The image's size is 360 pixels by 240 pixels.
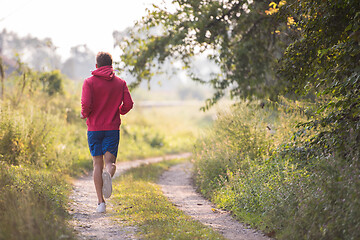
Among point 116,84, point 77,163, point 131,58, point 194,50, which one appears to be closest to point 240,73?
point 194,50

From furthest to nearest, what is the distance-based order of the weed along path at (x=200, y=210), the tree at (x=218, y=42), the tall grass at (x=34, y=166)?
the tree at (x=218, y=42) < the weed along path at (x=200, y=210) < the tall grass at (x=34, y=166)

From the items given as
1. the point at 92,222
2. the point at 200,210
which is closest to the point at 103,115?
the point at 92,222

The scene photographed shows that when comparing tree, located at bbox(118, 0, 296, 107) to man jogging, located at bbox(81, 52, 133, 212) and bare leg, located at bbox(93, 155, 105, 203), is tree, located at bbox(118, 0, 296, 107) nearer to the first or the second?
man jogging, located at bbox(81, 52, 133, 212)

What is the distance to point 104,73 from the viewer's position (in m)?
6.65

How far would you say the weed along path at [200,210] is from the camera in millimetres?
6198

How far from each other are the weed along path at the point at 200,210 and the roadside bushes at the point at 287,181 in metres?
0.19

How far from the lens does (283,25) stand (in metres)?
10.2

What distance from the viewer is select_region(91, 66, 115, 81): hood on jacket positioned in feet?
21.8

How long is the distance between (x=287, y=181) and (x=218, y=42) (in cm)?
603

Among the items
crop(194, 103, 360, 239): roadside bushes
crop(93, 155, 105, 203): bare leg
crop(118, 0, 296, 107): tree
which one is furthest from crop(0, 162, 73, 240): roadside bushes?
crop(118, 0, 296, 107): tree

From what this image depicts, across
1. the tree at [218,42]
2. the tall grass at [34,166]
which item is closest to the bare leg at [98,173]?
the tall grass at [34,166]

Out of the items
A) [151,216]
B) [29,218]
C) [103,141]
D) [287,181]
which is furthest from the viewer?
[103,141]

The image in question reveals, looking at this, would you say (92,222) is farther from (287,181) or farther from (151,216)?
(287,181)

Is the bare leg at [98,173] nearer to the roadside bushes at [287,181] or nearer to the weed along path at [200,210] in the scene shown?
the weed along path at [200,210]
